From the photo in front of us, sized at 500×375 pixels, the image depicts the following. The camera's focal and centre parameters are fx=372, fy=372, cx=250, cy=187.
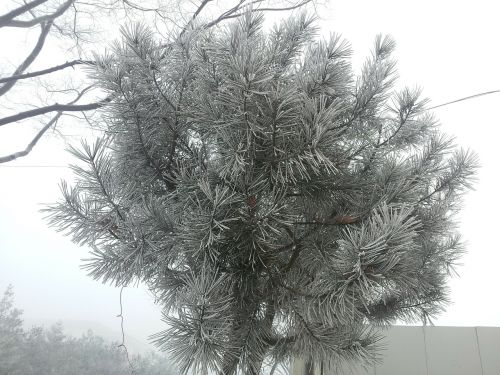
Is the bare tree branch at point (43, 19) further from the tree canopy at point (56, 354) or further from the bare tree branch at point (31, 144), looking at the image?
the tree canopy at point (56, 354)

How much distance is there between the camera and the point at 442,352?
1.29 metres

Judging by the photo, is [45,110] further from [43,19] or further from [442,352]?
[442,352]

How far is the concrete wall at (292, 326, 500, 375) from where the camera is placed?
1.28 metres

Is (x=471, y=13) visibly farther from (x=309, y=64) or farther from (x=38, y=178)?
(x=38, y=178)

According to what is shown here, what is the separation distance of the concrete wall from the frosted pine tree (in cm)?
94

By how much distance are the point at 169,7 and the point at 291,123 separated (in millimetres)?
1083

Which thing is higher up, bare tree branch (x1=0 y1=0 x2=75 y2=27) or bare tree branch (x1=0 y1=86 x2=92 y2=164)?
bare tree branch (x1=0 y1=0 x2=75 y2=27)

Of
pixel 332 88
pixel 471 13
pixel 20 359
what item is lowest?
pixel 20 359

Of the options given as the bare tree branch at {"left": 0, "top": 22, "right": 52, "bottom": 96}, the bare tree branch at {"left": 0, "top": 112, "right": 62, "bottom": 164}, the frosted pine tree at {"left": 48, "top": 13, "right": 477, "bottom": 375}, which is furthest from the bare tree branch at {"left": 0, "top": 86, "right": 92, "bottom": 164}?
the frosted pine tree at {"left": 48, "top": 13, "right": 477, "bottom": 375}

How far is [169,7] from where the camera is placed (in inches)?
49.2

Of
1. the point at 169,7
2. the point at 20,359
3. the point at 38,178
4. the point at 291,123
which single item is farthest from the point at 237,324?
the point at 169,7

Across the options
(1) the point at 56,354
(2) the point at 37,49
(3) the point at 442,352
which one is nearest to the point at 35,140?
(2) the point at 37,49

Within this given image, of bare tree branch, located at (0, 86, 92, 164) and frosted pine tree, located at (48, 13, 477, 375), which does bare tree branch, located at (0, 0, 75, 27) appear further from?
frosted pine tree, located at (48, 13, 477, 375)

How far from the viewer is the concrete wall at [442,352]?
128 centimetres
